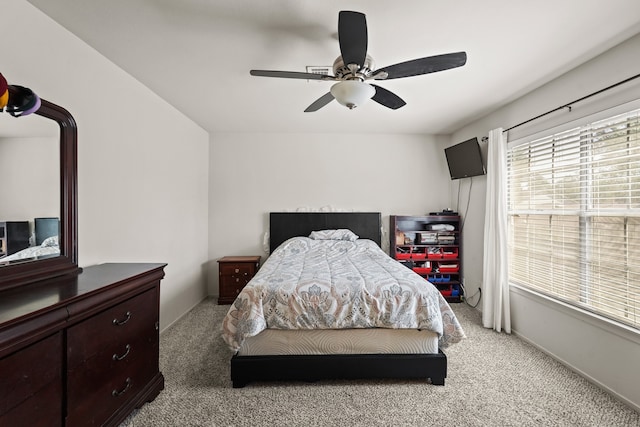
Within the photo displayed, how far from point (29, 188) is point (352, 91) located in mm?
2088

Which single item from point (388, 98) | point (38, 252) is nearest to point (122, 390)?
point (38, 252)

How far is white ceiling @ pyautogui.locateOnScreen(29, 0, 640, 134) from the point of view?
1.64 meters

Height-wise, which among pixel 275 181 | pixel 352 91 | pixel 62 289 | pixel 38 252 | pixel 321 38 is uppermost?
pixel 321 38

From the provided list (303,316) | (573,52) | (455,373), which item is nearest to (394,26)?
(573,52)

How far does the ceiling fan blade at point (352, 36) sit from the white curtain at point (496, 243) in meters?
2.21

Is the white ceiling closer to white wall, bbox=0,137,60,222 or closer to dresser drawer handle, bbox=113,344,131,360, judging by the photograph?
white wall, bbox=0,137,60,222

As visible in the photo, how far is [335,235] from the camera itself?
3977 mm

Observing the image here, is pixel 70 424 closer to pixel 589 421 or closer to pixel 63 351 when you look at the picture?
pixel 63 351

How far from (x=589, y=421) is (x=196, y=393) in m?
2.63

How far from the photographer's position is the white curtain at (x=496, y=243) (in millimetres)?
2986

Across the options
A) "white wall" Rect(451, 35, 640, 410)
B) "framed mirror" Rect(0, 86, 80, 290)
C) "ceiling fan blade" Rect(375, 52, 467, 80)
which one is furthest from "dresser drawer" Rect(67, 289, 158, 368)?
"white wall" Rect(451, 35, 640, 410)

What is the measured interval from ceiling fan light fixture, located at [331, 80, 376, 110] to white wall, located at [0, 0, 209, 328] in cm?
185

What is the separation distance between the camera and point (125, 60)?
7.28ft

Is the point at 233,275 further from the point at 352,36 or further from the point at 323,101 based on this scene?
the point at 352,36
